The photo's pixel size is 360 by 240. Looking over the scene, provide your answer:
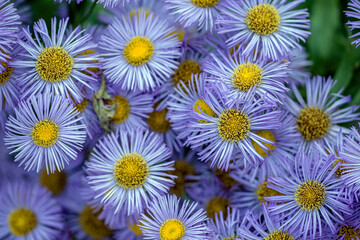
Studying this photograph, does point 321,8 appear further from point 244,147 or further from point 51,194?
point 51,194

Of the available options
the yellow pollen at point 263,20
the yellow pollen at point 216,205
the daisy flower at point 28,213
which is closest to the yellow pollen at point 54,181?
the daisy flower at point 28,213

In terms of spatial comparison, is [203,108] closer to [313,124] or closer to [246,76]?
[246,76]

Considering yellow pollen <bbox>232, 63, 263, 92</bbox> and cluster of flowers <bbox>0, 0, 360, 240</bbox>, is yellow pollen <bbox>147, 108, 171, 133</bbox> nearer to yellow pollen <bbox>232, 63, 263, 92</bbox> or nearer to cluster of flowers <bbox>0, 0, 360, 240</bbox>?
cluster of flowers <bbox>0, 0, 360, 240</bbox>

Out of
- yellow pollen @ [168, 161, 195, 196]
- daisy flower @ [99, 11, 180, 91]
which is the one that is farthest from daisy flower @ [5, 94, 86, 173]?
yellow pollen @ [168, 161, 195, 196]

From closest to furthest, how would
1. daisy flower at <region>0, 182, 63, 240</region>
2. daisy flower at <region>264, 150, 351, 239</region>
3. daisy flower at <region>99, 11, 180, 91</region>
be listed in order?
daisy flower at <region>264, 150, 351, 239</region>
daisy flower at <region>99, 11, 180, 91</region>
daisy flower at <region>0, 182, 63, 240</region>

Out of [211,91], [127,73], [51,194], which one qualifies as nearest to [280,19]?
[211,91]

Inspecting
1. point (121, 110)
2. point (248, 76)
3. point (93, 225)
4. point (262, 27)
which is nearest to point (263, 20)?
point (262, 27)

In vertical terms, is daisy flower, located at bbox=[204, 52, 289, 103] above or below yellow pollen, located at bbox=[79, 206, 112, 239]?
above
